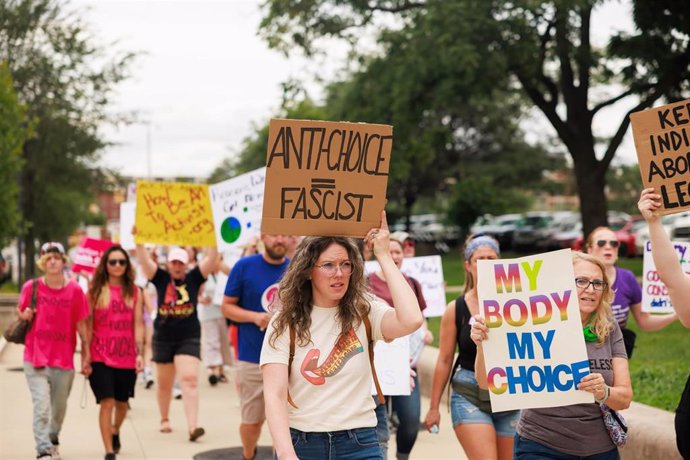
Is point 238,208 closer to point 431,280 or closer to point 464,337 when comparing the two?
point 431,280

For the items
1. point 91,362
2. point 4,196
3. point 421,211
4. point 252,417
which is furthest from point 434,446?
point 421,211

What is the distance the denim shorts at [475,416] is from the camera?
572 centimetres

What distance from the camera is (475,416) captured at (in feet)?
18.7

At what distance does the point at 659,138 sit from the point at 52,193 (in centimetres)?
3222

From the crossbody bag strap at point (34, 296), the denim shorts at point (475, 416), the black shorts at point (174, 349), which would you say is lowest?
the denim shorts at point (475, 416)

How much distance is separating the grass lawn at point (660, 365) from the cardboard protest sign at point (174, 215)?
13.3ft

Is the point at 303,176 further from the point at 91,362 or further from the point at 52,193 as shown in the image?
the point at 52,193

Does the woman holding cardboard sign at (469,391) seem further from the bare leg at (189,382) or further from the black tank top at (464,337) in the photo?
the bare leg at (189,382)

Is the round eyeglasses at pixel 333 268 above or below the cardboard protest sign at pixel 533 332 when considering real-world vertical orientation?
above

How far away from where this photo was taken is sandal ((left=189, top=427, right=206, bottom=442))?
9.16 meters

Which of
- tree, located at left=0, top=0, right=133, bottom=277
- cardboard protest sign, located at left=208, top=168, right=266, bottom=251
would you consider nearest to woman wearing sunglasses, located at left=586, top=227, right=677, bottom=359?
cardboard protest sign, located at left=208, top=168, right=266, bottom=251

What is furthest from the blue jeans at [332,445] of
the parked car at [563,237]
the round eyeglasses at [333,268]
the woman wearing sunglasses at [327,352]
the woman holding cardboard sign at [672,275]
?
the parked car at [563,237]

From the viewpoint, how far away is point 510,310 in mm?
4609

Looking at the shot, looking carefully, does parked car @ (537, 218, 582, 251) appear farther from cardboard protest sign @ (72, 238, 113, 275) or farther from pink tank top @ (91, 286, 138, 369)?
pink tank top @ (91, 286, 138, 369)
